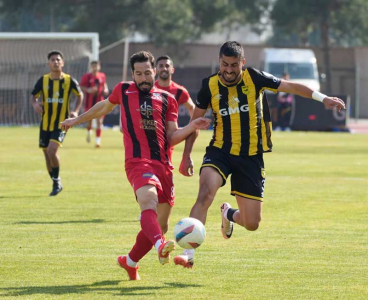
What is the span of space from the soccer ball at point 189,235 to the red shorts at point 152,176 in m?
0.46

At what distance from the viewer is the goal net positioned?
33281 millimetres

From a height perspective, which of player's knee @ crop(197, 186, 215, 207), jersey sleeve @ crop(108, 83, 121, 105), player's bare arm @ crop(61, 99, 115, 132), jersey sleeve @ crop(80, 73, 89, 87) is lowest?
player's knee @ crop(197, 186, 215, 207)

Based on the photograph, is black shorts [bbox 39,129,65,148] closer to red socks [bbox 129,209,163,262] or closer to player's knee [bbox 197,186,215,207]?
player's knee [bbox 197,186,215,207]

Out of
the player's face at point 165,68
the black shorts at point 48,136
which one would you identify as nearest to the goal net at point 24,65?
the black shorts at point 48,136

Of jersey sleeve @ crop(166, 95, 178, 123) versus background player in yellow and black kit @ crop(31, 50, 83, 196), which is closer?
jersey sleeve @ crop(166, 95, 178, 123)

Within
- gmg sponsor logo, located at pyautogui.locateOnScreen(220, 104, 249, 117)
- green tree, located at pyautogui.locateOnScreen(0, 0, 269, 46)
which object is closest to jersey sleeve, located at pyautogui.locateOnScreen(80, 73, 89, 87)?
gmg sponsor logo, located at pyautogui.locateOnScreen(220, 104, 249, 117)

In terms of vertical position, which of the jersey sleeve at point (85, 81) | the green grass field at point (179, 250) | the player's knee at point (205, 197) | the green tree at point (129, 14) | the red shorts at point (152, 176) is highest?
the green tree at point (129, 14)

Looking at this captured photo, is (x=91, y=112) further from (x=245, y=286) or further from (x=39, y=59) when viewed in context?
(x=39, y=59)

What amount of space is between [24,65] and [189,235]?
28.4m

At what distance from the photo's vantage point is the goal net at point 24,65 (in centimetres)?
3328

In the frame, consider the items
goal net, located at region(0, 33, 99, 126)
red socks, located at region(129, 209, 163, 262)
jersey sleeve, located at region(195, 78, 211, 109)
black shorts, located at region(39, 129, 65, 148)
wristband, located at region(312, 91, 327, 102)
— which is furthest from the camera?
goal net, located at region(0, 33, 99, 126)

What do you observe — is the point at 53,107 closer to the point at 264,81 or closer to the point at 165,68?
the point at 165,68

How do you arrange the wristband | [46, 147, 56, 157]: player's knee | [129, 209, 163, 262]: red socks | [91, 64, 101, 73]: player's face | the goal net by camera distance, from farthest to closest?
the goal net
[91, 64, 101, 73]: player's face
[46, 147, 56, 157]: player's knee
the wristband
[129, 209, 163, 262]: red socks

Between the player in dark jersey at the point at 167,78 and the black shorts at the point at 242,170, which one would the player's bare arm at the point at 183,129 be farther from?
the player in dark jersey at the point at 167,78
